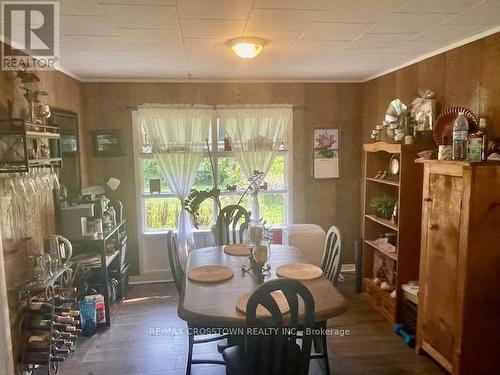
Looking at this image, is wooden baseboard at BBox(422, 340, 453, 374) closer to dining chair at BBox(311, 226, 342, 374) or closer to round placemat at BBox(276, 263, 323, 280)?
dining chair at BBox(311, 226, 342, 374)

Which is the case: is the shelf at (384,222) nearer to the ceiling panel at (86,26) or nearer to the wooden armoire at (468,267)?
the wooden armoire at (468,267)

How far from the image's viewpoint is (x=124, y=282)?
3818 mm

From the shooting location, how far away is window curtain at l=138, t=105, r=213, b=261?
3.93 metres

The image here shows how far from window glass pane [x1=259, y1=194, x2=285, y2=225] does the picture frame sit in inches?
67.8

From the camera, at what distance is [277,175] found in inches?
169

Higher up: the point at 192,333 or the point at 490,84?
the point at 490,84

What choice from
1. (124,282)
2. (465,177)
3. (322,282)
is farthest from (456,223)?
(124,282)

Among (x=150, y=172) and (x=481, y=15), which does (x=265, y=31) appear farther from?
(x=150, y=172)

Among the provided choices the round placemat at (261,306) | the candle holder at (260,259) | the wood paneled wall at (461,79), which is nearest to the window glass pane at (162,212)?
the candle holder at (260,259)

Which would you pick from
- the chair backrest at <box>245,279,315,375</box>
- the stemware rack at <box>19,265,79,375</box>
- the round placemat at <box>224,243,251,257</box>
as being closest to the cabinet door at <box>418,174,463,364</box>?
the chair backrest at <box>245,279,315,375</box>

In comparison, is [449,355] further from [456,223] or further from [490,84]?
[490,84]

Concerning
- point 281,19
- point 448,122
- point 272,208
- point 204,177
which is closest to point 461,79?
point 448,122

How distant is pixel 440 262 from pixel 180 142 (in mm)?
2777

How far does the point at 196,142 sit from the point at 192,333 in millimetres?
2248
